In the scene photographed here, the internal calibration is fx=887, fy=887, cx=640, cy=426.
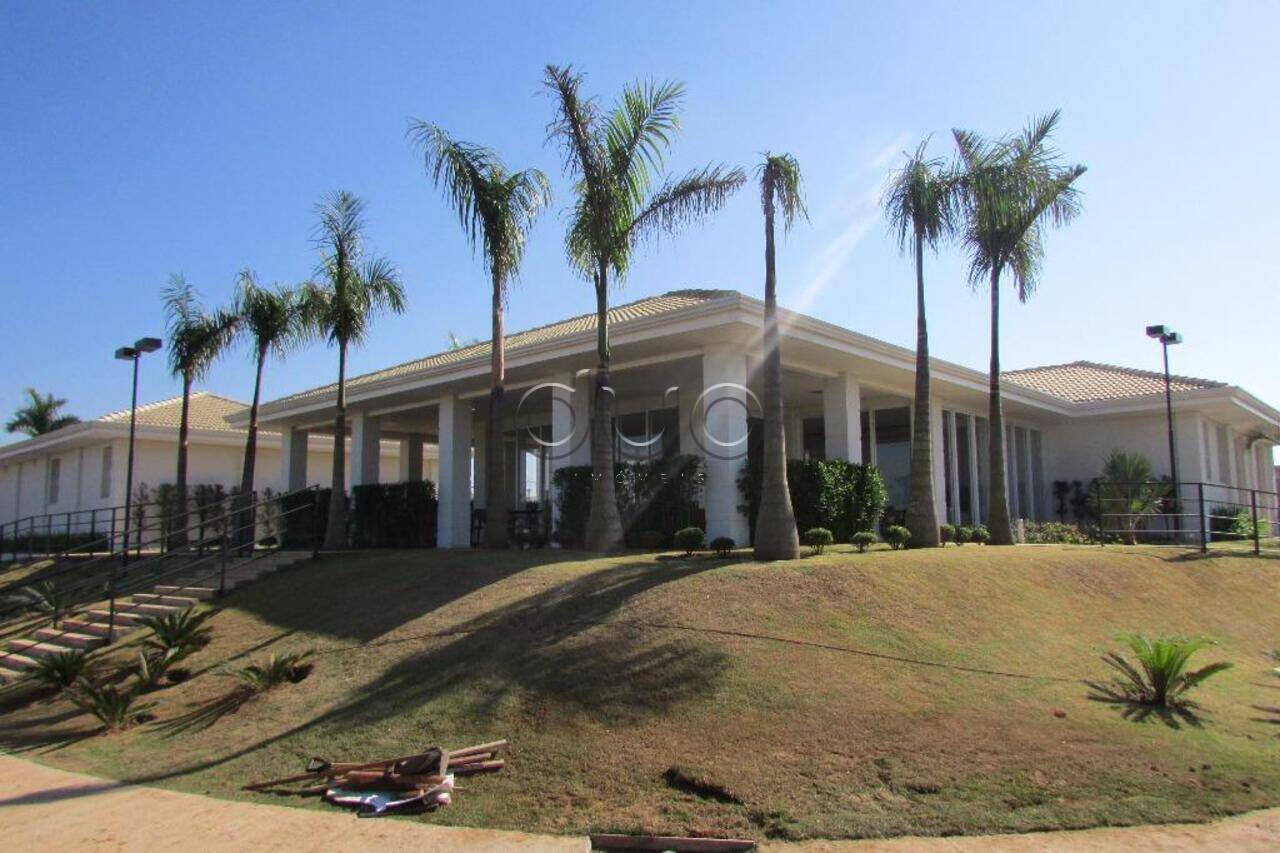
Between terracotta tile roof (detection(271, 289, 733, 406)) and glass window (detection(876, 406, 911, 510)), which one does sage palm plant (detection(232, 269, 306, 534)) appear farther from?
glass window (detection(876, 406, 911, 510))

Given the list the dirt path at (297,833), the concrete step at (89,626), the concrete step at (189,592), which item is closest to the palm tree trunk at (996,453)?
the dirt path at (297,833)

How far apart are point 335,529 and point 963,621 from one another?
12.9 m

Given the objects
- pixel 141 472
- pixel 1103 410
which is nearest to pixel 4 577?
pixel 141 472

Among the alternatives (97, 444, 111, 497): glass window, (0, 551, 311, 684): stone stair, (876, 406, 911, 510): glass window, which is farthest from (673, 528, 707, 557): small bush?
(97, 444, 111, 497): glass window

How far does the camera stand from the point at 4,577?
22.6m

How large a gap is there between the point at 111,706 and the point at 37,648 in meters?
5.15

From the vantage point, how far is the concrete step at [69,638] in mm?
13250

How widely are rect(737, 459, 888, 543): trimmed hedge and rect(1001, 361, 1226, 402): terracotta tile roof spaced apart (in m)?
10.5

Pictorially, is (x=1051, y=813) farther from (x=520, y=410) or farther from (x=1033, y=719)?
(x=520, y=410)

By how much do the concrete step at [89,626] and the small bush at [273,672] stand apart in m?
4.78

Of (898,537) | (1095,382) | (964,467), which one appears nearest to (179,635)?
(898,537)

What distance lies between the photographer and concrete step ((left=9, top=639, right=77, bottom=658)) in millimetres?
13211

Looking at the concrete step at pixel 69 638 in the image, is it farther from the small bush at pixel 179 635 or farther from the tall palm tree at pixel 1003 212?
the tall palm tree at pixel 1003 212

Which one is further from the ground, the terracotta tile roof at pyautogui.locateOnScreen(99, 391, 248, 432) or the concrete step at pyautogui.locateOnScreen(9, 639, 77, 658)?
the terracotta tile roof at pyautogui.locateOnScreen(99, 391, 248, 432)
